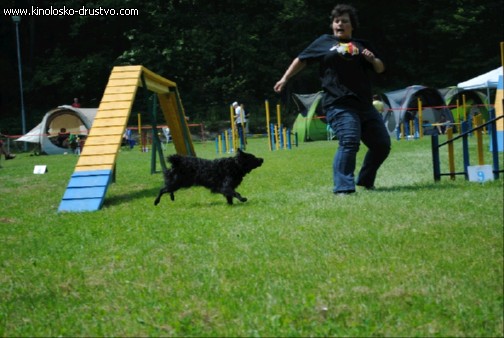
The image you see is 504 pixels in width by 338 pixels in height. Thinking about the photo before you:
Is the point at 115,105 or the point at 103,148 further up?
the point at 115,105

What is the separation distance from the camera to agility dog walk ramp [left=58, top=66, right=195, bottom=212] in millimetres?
7902

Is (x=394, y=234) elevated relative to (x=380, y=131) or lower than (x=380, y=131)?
lower

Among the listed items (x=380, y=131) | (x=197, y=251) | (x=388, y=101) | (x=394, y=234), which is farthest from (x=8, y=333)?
(x=388, y=101)

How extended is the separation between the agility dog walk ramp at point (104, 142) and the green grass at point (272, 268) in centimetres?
73

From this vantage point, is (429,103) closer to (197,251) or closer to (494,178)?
(494,178)

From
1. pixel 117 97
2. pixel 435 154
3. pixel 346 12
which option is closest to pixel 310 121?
pixel 117 97

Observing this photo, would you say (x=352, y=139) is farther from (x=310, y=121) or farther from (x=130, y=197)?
(x=310, y=121)

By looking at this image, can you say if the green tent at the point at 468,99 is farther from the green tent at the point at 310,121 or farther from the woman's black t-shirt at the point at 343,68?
the woman's black t-shirt at the point at 343,68

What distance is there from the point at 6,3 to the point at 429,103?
22.6m

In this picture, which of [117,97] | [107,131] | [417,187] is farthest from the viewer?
[117,97]

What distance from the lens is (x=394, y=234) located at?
4488mm

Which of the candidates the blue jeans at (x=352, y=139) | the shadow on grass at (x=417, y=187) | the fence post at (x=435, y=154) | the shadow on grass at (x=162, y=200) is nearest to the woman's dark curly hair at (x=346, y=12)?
the blue jeans at (x=352, y=139)

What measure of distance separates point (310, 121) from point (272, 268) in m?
24.3

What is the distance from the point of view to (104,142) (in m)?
8.93
